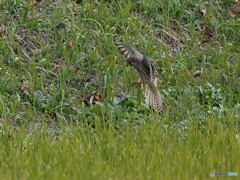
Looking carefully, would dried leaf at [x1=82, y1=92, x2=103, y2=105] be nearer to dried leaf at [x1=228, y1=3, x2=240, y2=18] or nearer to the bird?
the bird

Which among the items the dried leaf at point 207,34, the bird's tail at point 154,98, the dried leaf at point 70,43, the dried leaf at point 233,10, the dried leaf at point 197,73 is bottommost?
the bird's tail at point 154,98

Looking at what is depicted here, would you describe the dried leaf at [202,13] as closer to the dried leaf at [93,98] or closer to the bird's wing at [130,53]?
the bird's wing at [130,53]

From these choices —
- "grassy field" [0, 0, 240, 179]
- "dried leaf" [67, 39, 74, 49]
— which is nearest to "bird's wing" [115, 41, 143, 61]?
"grassy field" [0, 0, 240, 179]

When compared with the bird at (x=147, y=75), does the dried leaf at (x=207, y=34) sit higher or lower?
higher

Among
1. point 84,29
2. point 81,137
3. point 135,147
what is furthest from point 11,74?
point 135,147

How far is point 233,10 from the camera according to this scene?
8.73m

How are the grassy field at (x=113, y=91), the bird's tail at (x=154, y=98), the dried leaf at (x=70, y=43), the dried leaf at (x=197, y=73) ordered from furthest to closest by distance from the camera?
the dried leaf at (x=197, y=73)
the dried leaf at (x=70, y=43)
the bird's tail at (x=154, y=98)
the grassy field at (x=113, y=91)

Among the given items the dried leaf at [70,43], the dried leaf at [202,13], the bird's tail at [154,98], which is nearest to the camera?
the bird's tail at [154,98]

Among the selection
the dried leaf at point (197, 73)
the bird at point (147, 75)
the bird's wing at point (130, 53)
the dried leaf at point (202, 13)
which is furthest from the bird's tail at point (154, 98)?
the dried leaf at point (202, 13)

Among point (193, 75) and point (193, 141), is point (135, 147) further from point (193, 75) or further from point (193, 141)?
point (193, 75)

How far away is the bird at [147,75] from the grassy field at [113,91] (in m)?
0.08

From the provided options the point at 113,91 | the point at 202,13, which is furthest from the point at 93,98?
the point at 202,13

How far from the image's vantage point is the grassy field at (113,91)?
4809mm

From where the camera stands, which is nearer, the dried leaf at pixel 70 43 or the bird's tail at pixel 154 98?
the bird's tail at pixel 154 98
